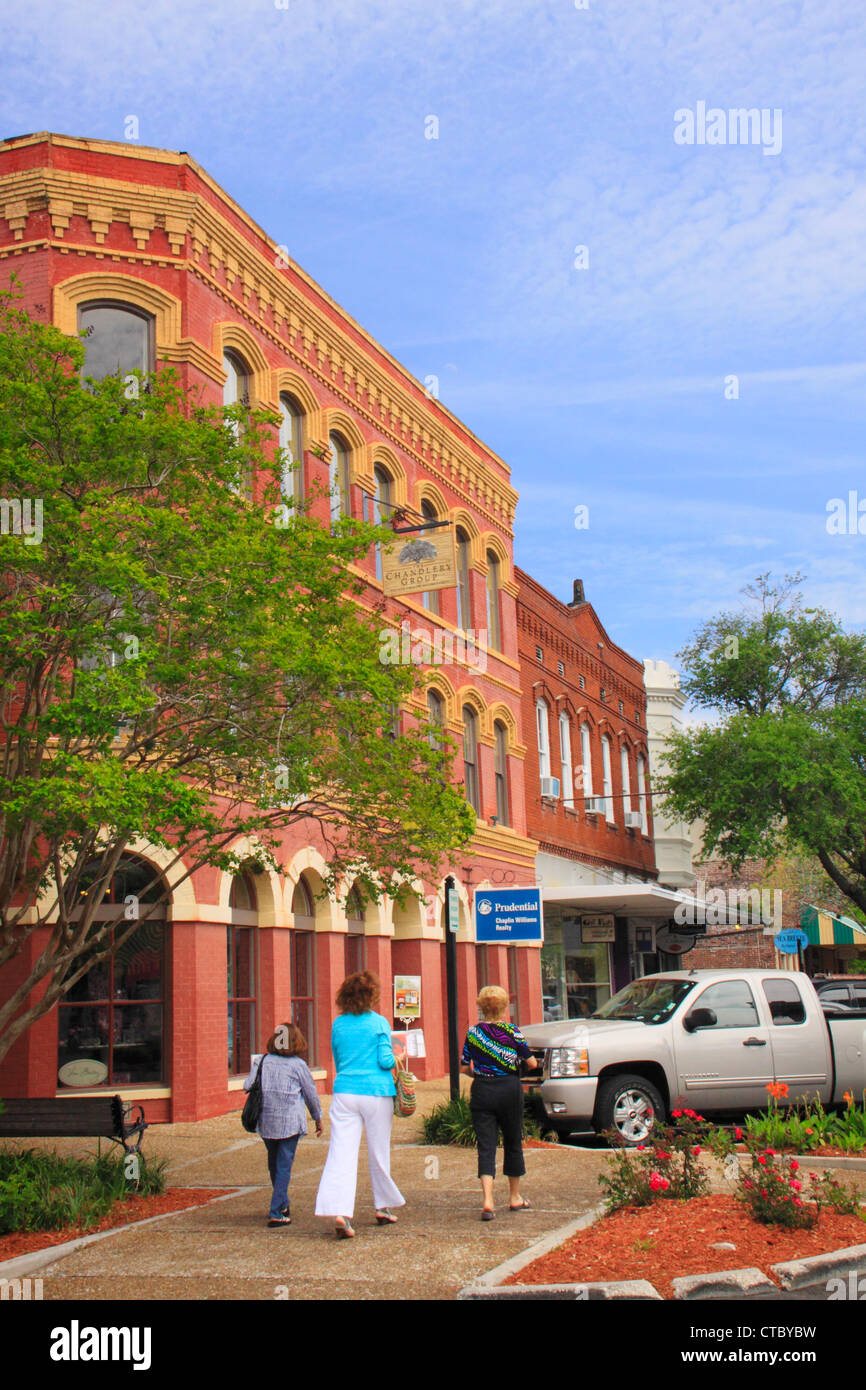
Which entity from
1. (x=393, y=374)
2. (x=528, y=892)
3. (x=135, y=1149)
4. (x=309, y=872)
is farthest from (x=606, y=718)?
(x=135, y=1149)

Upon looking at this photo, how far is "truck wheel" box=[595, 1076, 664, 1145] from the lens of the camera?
41.1ft

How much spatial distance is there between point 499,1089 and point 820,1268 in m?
2.92

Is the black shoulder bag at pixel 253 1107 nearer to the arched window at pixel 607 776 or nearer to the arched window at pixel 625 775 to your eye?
the arched window at pixel 607 776

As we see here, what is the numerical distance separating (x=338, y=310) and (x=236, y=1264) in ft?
58.4

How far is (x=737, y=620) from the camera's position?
38094 millimetres

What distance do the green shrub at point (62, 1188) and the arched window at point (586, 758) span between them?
80.4 feet

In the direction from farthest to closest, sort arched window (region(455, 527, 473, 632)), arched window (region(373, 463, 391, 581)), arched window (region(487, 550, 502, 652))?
arched window (region(487, 550, 502, 652)) → arched window (region(455, 527, 473, 632)) → arched window (region(373, 463, 391, 581))

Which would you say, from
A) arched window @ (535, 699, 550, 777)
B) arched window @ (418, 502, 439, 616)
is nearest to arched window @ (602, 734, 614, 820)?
arched window @ (535, 699, 550, 777)

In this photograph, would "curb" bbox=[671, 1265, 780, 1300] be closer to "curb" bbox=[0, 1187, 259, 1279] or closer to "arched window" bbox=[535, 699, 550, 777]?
"curb" bbox=[0, 1187, 259, 1279]

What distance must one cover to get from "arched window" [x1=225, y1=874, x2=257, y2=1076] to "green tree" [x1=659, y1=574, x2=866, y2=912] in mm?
16746

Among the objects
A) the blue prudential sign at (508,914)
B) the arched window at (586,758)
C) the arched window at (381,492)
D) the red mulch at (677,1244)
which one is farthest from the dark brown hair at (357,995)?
the arched window at (586,758)

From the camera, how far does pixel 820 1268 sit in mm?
6727

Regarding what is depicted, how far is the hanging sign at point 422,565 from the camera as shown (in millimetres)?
20078
